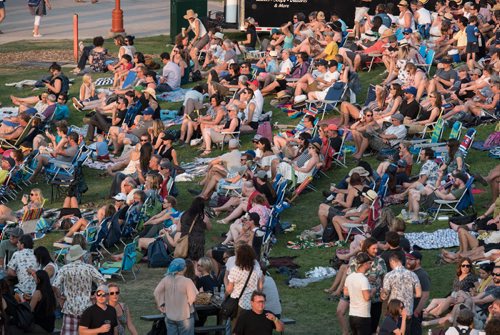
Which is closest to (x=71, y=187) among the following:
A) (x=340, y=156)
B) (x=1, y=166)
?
(x=1, y=166)

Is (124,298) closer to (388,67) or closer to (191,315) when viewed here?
(191,315)

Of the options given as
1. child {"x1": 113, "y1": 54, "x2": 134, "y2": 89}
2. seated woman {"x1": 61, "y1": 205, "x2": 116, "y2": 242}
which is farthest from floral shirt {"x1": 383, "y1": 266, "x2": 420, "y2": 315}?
child {"x1": 113, "y1": 54, "x2": 134, "y2": 89}

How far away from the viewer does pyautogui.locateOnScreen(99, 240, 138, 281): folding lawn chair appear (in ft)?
57.4

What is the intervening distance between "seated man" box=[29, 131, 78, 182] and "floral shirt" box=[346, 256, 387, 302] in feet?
31.2

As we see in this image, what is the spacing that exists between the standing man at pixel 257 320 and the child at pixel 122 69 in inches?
651

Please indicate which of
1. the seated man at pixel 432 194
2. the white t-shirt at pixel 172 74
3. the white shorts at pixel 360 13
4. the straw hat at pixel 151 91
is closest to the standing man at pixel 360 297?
the seated man at pixel 432 194

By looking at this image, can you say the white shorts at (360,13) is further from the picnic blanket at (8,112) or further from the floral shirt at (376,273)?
the floral shirt at (376,273)

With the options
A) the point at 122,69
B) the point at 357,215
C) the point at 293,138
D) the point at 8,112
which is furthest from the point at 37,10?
the point at 357,215

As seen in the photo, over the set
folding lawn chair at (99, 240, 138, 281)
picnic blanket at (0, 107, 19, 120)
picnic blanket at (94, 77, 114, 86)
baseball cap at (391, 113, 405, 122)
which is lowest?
picnic blanket at (0, 107, 19, 120)

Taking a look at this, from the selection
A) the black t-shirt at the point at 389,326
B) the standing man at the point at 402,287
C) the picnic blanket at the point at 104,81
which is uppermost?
the standing man at the point at 402,287

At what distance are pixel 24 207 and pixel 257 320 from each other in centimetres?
851

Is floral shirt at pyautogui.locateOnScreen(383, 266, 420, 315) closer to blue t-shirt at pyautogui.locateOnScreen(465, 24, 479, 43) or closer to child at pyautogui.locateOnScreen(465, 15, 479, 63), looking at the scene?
child at pyautogui.locateOnScreen(465, 15, 479, 63)

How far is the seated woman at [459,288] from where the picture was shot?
49.7 feet

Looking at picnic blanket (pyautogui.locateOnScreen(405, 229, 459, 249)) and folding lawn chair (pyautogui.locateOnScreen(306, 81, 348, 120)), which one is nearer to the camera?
picnic blanket (pyautogui.locateOnScreen(405, 229, 459, 249))
